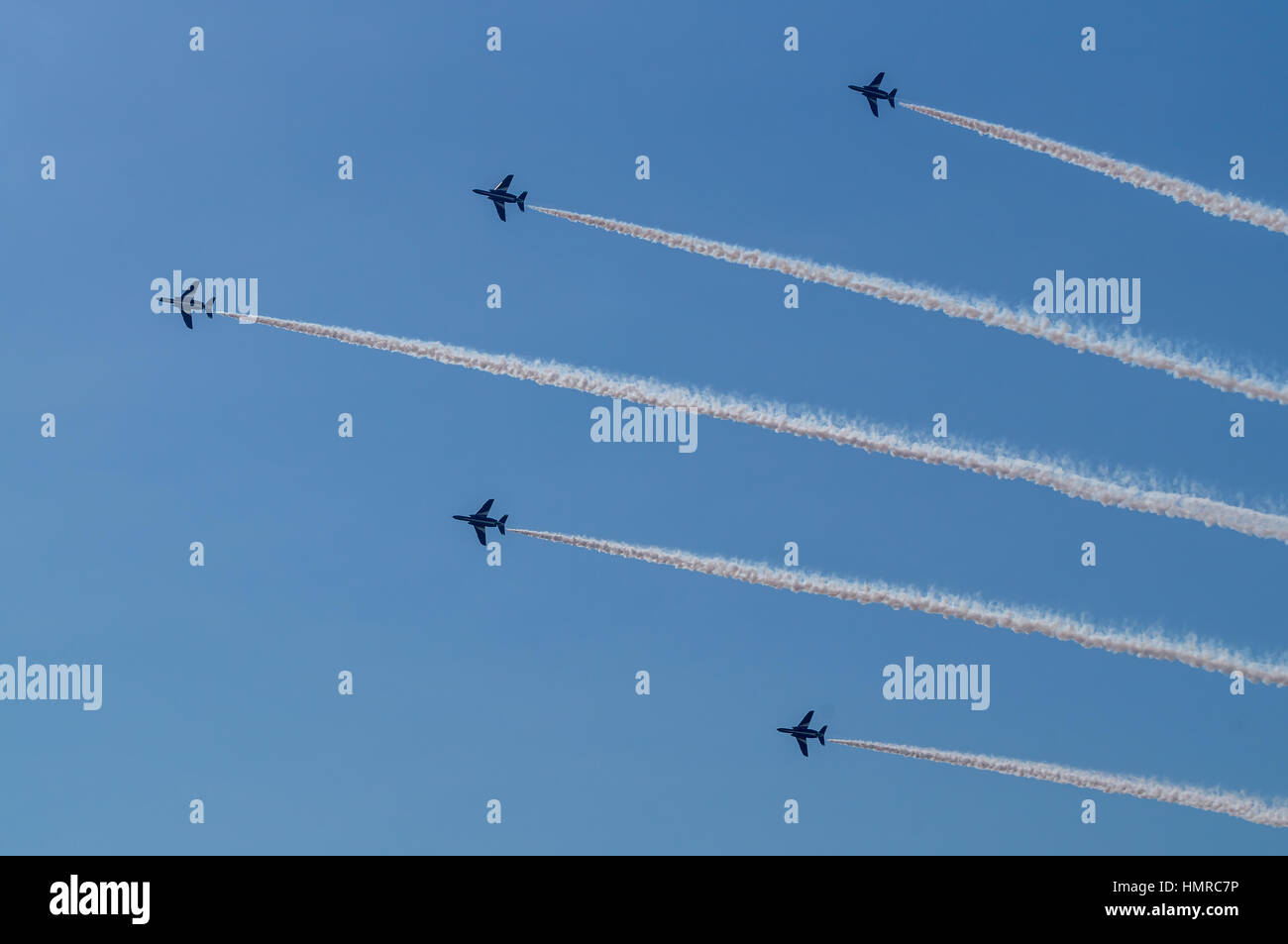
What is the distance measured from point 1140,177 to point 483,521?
4776 cm

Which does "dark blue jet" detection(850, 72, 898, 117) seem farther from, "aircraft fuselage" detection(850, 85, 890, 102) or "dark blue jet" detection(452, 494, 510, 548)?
"dark blue jet" detection(452, 494, 510, 548)

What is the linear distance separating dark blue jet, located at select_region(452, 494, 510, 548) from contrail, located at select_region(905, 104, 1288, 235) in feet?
124

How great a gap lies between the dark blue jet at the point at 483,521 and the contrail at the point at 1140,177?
37739mm

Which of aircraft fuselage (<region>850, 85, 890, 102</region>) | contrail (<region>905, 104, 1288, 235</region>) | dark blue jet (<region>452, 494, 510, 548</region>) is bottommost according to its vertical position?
dark blue jet (<region>452, 494, 510, 548</region>)

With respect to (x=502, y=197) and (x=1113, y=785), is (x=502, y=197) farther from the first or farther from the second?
(x=1113, y=785)

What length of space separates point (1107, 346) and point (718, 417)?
21.9 meters

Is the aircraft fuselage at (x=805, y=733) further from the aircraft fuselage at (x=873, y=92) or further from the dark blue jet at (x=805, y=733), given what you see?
the aircraft fuselage at (x=873, y=92)

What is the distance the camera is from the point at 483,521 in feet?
394

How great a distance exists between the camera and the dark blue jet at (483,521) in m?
119

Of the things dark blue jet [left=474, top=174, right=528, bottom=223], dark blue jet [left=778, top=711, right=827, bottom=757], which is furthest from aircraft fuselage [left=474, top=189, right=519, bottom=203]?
dark blue jet [left=778, top=711, right=827, bottom=757]

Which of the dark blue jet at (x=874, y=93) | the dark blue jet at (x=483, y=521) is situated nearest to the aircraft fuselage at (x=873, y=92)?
the dark blue jet at (x=874, y=93)

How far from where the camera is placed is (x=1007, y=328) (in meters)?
99.8

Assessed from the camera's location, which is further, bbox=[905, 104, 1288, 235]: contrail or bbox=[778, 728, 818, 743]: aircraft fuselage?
bbox=[778, 728, 818, 743]: aircraft fuselage

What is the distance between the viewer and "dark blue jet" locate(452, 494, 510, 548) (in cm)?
11944
